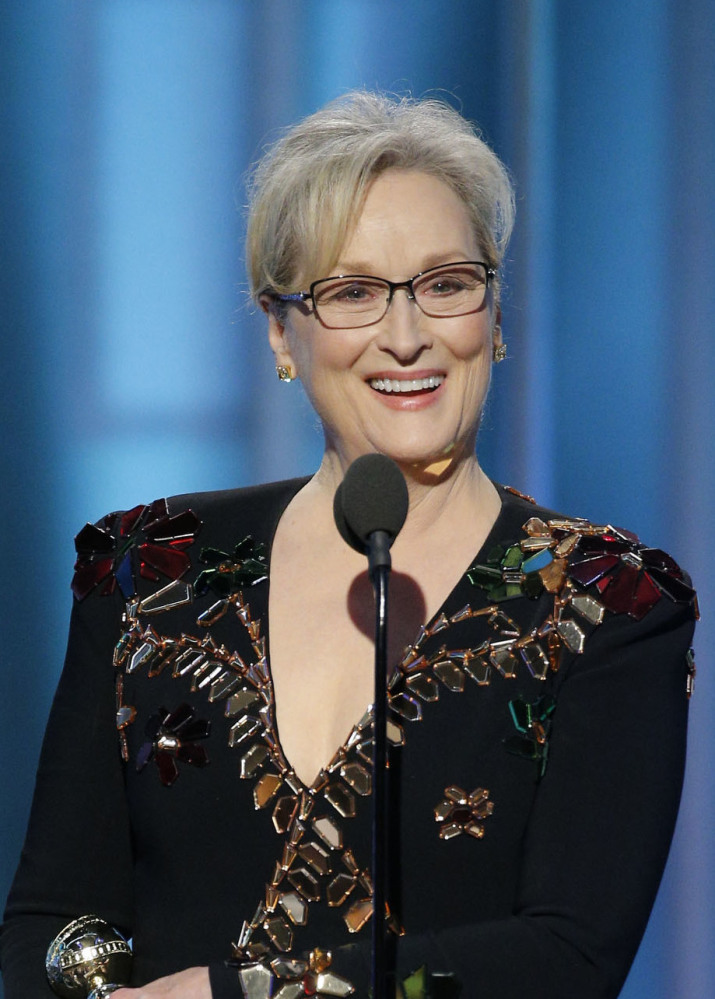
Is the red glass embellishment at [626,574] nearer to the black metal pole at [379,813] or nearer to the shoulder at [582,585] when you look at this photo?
the shoulder at [582,585]

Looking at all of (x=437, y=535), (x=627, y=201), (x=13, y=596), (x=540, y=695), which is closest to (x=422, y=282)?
(x=437, y=535)

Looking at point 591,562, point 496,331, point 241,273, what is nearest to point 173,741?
point 591,562

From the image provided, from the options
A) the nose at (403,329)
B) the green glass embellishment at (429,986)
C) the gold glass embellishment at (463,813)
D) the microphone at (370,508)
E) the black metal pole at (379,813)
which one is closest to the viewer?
the black metal pole at (379,813)

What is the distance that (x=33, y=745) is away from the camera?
261 cm

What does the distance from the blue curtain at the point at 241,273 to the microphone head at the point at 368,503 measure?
136 centimetres

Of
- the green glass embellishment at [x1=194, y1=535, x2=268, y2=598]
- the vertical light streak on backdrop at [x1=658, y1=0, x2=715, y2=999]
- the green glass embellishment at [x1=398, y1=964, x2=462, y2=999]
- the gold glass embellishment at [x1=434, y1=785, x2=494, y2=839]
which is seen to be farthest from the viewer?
the vertical light streak on backdrop at [x1=658, y1=0, x2=715, y2=999]

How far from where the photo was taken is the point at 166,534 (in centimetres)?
184

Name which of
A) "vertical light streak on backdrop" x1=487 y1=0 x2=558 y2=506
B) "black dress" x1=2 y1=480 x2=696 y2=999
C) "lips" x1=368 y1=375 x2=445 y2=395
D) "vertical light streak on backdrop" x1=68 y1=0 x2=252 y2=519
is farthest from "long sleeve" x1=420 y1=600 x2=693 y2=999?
"vertical light streak on backdrop" x1=68 y1=0 x2=252 y2=519

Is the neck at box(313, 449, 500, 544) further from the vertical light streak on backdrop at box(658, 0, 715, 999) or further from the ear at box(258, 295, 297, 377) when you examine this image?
the vertical light streak on backdrop at box(658, 0, 715, 999)

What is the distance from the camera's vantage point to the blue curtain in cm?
254

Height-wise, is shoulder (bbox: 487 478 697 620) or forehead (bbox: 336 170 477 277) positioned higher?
forehead (bbox: 336 170 477 277)

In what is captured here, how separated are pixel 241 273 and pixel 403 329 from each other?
3.52 ft

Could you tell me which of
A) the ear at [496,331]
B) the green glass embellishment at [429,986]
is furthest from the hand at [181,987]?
the ear at [496,331]

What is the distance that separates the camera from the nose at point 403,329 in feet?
5.36
